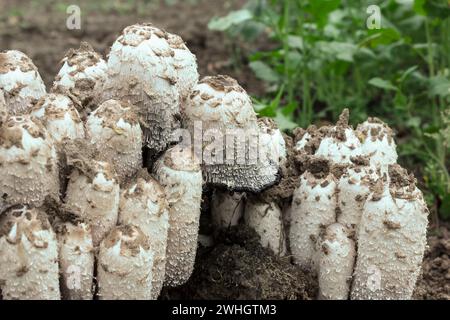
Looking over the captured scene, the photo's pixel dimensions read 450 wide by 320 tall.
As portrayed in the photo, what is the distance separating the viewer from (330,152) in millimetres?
2666

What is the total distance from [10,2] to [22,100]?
5928 millimetres

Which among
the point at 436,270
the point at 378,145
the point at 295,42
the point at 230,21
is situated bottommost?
the point at 436,270

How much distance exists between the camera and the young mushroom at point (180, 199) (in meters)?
2.31

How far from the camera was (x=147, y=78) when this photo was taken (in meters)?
2.31

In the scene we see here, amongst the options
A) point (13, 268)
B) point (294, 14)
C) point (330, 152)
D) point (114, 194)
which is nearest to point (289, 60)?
point (294, 14)

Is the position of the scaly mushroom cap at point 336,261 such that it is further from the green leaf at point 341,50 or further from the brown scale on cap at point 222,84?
the green leaf at point 341,50

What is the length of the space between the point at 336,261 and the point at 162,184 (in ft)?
2.19

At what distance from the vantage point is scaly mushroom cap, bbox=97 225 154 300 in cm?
209

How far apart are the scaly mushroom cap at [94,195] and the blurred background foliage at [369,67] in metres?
1.54

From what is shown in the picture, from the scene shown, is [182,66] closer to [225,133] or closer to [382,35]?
[225,133]

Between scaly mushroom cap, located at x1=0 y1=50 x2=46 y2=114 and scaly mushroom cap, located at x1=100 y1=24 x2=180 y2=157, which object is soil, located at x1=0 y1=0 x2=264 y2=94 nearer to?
scaly mushroom cap, located at x1=0 y1=50 x2=46 y2=114

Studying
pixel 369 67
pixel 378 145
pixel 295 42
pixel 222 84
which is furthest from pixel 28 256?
pixel 369 67

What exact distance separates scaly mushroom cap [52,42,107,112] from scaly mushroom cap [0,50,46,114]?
0.10 meters

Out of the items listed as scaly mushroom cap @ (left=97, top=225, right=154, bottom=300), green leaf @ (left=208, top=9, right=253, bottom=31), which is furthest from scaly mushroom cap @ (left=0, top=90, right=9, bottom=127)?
green leaf @ (left=208, top=9, right=253, bottom=31)
